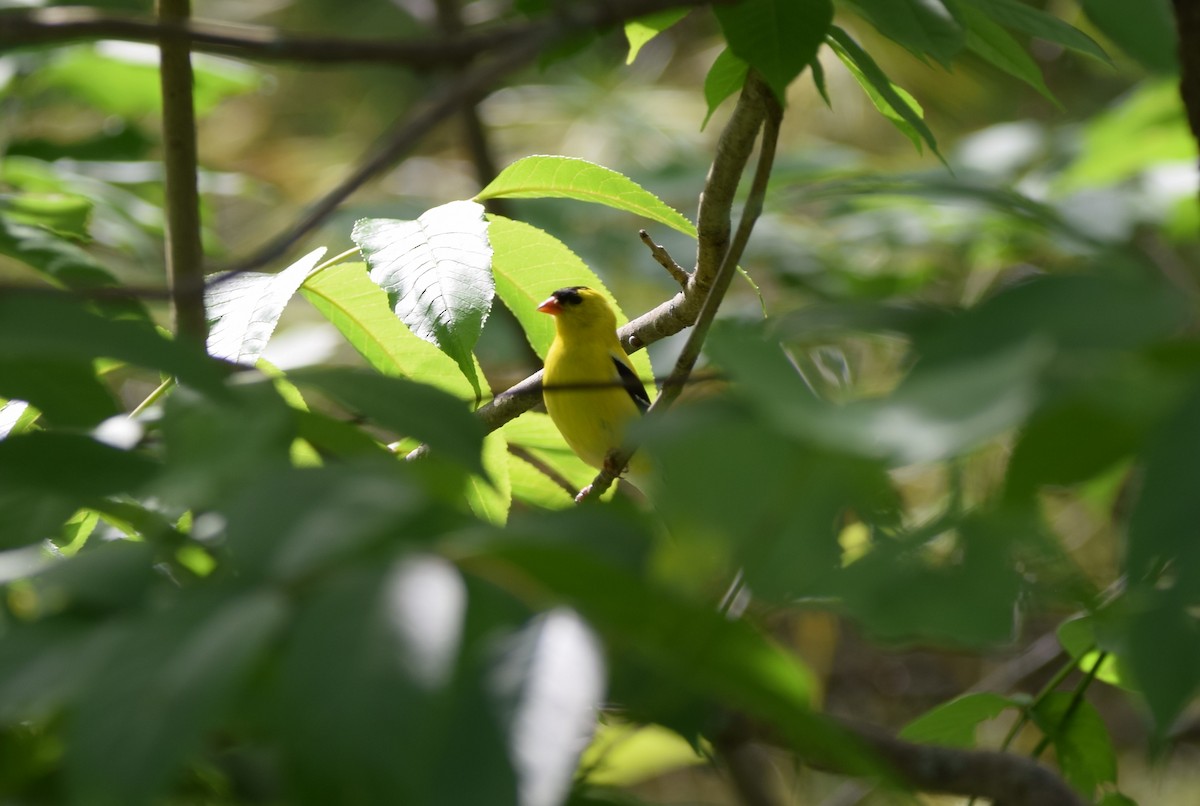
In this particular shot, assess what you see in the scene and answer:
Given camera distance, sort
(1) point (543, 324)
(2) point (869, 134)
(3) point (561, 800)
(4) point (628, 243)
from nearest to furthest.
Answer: (3) point (561, 800), (1) point (543, 324), (4) point (628, 243), (2) point (869, 134)

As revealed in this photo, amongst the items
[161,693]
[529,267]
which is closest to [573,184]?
[529,267]

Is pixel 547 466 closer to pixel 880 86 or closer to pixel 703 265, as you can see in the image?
pixel 703 265

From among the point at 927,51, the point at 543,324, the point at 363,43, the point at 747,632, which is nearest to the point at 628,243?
the point at 543,324

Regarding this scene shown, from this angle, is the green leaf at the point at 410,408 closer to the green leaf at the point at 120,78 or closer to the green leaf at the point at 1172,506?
the green leaf at the point at 1172,506

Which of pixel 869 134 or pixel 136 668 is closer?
pixel 136 668

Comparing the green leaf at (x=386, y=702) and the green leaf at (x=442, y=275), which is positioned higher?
the green leaf at (x=386, y=702)

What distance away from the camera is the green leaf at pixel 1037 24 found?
122 cm

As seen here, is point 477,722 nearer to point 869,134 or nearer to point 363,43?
point 363,43

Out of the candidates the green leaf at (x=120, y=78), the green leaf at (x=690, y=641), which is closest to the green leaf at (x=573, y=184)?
the green leaf at (x=690, y=641)

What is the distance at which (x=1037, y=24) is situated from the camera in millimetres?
1227

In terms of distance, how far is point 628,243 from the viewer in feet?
12.4

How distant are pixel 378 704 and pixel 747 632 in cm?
18

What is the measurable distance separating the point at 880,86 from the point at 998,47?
222 mm

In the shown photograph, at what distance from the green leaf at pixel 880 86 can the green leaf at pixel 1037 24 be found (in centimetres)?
13
